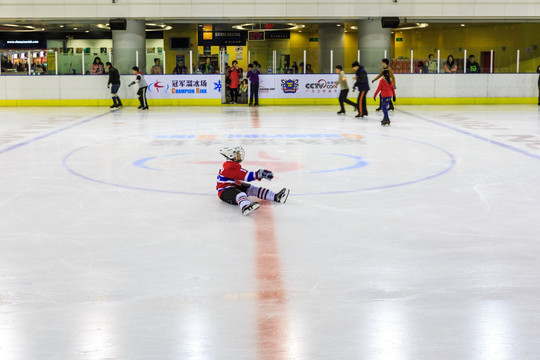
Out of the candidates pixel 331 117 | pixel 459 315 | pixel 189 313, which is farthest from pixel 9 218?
pixel 331 117

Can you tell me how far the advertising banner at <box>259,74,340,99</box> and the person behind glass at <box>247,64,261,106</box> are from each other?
31.5 inches

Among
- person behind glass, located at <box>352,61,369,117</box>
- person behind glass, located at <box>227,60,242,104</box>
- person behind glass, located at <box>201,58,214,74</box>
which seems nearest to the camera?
person behind glass, located at <box>352,61,369,117</box>

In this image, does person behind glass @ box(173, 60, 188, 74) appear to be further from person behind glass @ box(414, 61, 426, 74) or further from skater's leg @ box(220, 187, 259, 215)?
skater's leg @ box(220, 187, 259, 215)

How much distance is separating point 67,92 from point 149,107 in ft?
10.2

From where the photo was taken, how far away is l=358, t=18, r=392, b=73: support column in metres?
26.9

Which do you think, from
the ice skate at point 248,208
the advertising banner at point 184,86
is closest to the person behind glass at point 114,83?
the advertising banner at point 184,86

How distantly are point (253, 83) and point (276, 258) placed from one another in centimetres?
2007

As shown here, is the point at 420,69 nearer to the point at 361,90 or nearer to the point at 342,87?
the point at 342,87

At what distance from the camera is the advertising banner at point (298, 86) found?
85.2 feet

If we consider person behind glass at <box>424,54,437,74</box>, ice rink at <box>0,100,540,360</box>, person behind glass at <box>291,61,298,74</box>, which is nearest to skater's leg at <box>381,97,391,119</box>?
ice rink at <box>0,100,540,360</box>

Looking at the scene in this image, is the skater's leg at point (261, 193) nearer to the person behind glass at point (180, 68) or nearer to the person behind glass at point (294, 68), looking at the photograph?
the person behind glass at point (180, 68)
